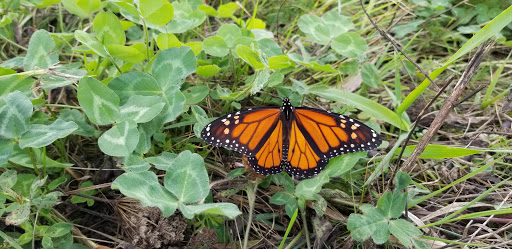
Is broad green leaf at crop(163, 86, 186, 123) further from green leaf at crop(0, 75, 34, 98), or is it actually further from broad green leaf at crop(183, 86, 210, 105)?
green leaf at crop(0, 75, 34, 98)

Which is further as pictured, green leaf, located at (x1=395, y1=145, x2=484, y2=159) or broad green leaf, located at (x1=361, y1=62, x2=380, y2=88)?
broad green leaf, located at (x1=361, y1=62, x2=380, y2=88)

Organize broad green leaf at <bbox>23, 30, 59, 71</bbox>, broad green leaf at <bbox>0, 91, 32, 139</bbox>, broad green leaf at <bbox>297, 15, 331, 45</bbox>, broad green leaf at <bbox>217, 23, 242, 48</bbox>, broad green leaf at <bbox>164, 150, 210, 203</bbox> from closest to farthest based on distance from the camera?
broad green leaf at <bbox>164, 150, 210, 203</bbox> < broad green leaf at <bbox>0, 91, 32, 139</bbox> < broad green leaf at <bbox>23, 30, 59, 71</bbox> < broad green leaf at <bbox>217, 23, 242, 48</bbox> < broad green leaf at <bbox>297, 15, 331, 45</bbox>

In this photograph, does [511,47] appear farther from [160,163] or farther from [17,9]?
[17,9]

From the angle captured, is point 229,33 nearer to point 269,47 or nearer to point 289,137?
point 269,47

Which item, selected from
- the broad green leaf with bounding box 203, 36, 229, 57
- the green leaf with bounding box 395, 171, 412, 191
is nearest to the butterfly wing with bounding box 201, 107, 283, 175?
the broad green leaf with bounding box 203, 36, 229, 57

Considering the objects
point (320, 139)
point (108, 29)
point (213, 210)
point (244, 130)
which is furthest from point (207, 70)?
point (213, 210)
